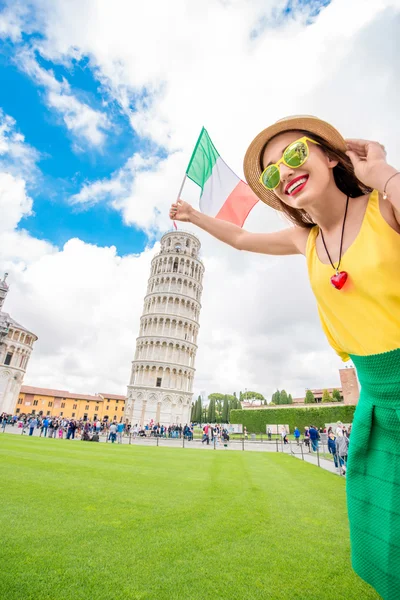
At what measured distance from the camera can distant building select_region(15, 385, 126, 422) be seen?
78.1m

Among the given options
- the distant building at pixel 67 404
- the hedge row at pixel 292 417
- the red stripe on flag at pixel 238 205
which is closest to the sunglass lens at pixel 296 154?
the red stripe on flag at pixel 238 205

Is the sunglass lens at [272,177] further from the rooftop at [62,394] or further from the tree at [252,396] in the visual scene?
the tree at [252,396]

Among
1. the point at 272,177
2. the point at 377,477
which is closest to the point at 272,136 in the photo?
the point at 272,177

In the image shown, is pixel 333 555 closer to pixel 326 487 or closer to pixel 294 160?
pixel 294 160

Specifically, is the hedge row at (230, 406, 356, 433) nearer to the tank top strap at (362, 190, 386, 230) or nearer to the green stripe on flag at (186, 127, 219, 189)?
the green stripe on flag at (186, 127, 219, 189)

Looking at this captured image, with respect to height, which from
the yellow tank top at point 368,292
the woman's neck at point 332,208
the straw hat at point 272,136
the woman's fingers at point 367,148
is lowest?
the yellow tank top at point 368,292

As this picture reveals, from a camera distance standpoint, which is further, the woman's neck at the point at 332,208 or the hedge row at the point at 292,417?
the hedge row at the point at 292,417

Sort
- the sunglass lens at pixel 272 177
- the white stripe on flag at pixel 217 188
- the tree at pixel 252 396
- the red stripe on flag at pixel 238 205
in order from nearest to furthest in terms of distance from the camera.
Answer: the sunglass lens at pixel 272 177
the red stripe on flag at pixel 238 205
the white stripe on flag at pixel 217 188
the tree at pixel 252 396

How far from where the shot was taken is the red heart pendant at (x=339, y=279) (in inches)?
51.8

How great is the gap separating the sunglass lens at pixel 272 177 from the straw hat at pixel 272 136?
27 centimetres

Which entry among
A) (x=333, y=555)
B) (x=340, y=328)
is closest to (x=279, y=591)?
(x=333, y=555)

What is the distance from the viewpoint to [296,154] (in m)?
1.70

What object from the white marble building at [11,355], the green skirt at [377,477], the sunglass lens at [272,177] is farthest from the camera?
the white marble building at [11,355]

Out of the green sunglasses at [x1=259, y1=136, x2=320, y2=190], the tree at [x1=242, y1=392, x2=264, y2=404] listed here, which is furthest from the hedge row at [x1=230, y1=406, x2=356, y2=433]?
the tree at [x1=242, y1=392, x2=264, y2=404]
